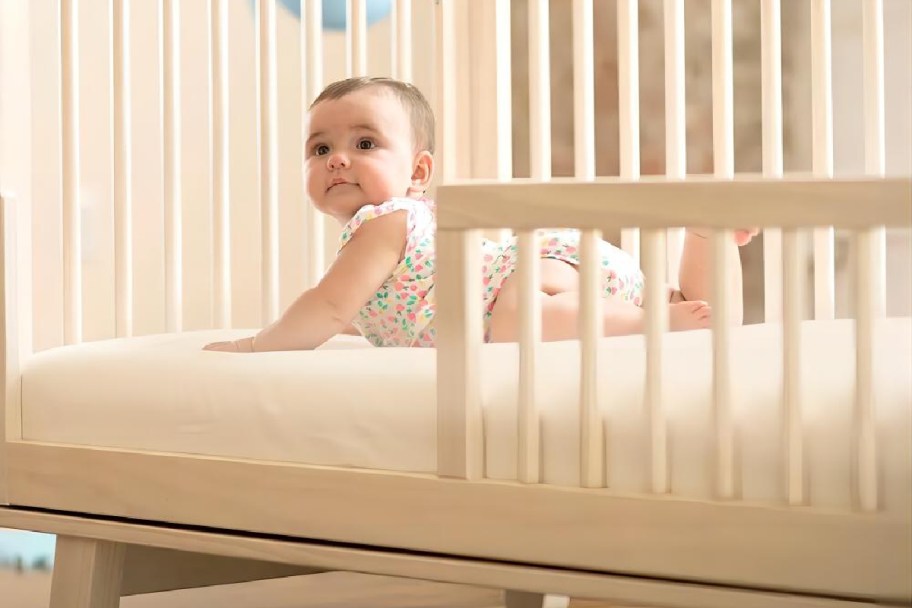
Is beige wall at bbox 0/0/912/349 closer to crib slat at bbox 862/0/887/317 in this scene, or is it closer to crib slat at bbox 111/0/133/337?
crib slat at bbox 862/0/887/317

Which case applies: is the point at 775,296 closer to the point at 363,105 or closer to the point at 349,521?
the point at 363,105

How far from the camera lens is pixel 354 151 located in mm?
1171

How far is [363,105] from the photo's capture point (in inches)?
45.7

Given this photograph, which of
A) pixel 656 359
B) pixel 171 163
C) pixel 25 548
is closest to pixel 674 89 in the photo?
Answer: pixel 171 163

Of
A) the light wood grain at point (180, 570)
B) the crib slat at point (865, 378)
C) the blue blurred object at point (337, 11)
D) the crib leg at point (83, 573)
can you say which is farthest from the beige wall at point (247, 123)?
the crib slat at point (865, 378)

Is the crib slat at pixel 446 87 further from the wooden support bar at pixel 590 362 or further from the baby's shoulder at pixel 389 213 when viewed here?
the wooden support bar at pixel 590 362

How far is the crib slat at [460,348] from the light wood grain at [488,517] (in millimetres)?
24

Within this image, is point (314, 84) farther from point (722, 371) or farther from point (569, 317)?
point (722, 371)

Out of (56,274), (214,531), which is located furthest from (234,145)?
(214,531)

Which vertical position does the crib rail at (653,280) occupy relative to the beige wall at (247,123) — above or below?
below

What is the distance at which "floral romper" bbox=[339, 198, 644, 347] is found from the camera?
42.4 inches

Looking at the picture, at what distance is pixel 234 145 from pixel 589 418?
1537 millimetres

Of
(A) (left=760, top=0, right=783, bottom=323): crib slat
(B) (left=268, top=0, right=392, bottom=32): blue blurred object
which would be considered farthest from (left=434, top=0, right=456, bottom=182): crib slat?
(B) (left=268, top=0, right=392, bottom=32): blue blurred object

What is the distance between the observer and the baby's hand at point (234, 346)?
103cm
